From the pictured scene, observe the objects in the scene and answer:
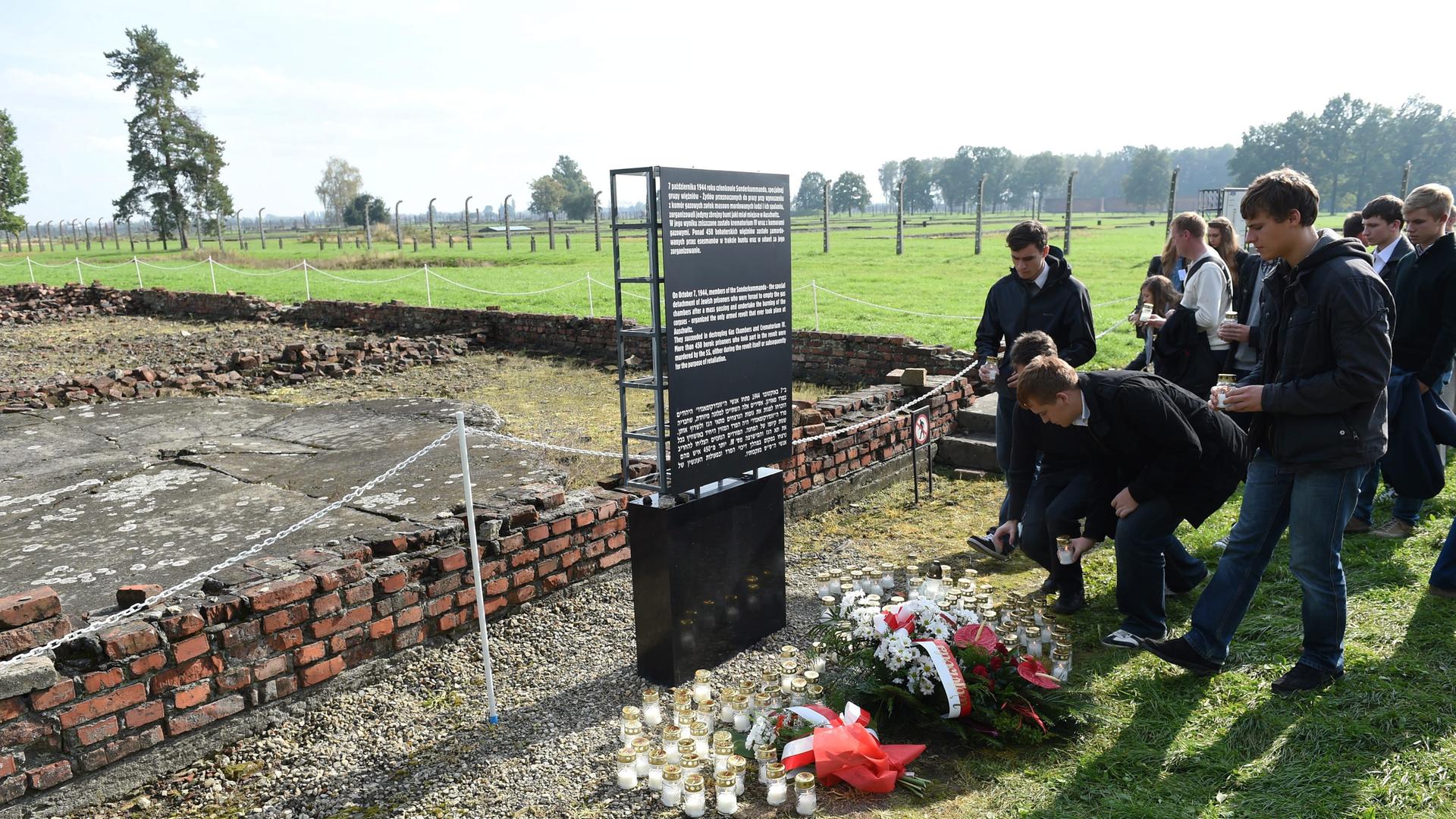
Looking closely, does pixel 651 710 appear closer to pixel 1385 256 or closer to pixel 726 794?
pixel 726 794

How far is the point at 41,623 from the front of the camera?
3148 mm

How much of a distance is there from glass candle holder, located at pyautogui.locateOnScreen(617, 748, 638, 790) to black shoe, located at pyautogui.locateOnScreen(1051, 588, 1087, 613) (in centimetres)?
241

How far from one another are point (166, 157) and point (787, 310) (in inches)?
2326

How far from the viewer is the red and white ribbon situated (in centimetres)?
331

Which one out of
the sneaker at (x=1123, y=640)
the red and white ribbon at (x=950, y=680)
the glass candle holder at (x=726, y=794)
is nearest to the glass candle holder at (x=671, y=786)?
the glass candle holder at (x=726, y=794)

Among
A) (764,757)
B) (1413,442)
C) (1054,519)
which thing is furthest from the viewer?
(1413,442)

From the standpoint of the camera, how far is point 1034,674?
3.50 m

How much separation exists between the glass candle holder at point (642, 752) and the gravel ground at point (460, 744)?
0.25 feet

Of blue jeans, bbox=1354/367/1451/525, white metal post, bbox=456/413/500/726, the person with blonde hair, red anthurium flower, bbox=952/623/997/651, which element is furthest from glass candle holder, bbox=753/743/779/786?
blue jeans, bbox=1354/367/1451/525

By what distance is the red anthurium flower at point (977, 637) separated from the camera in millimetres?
3555

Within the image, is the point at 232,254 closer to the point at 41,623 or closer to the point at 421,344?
the point at 421,344

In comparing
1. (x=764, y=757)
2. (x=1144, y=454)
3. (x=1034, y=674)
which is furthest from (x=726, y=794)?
(x=1144, y=454)

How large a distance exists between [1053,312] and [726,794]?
3.46 meters

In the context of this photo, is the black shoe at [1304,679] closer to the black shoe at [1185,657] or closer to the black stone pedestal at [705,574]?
the black shoe at [1185,657]
